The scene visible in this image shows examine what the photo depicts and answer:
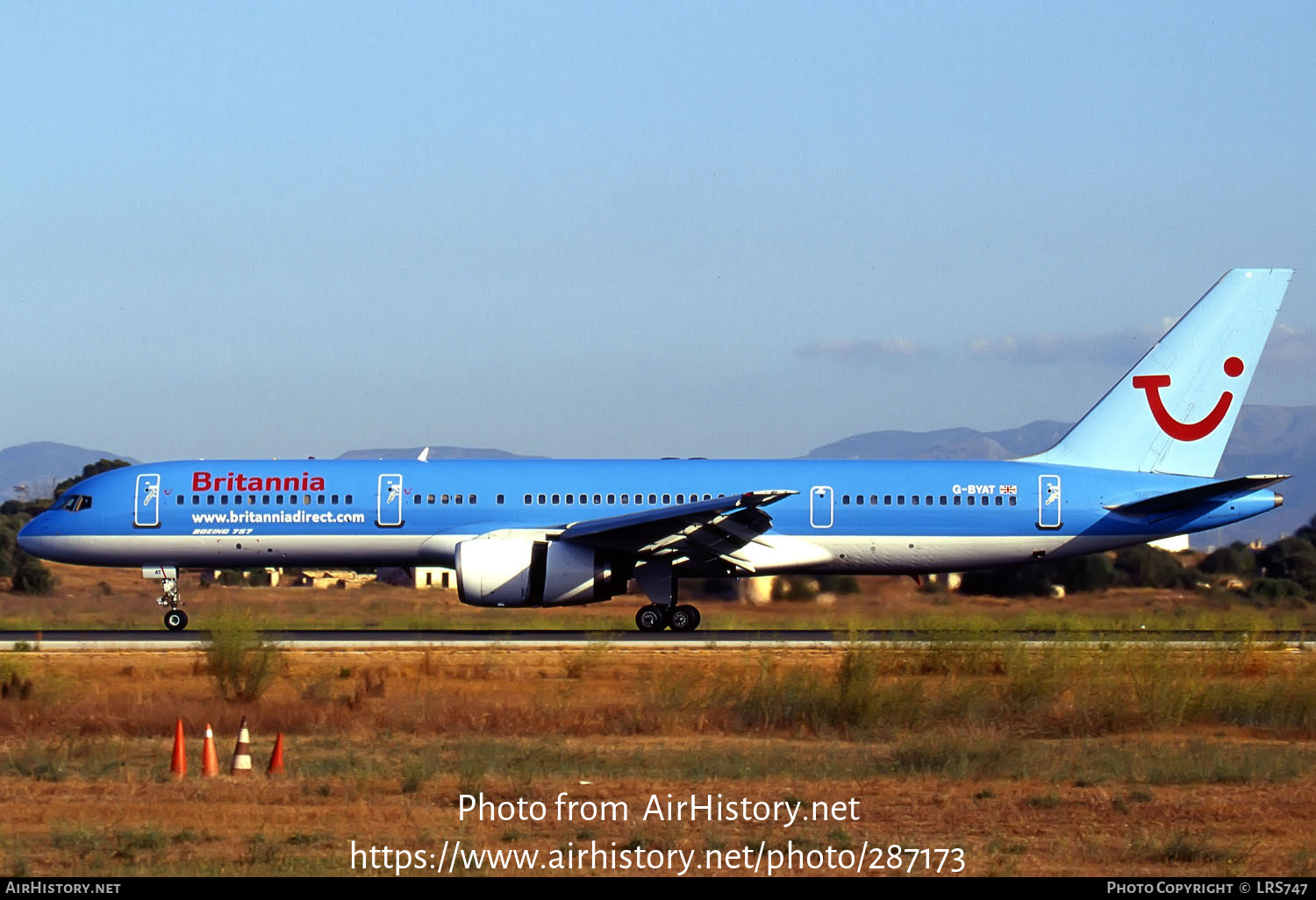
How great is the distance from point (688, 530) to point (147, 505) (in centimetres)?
1051

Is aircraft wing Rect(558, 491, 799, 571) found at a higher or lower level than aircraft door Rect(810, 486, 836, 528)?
lower

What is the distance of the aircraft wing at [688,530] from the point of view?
29.4 m

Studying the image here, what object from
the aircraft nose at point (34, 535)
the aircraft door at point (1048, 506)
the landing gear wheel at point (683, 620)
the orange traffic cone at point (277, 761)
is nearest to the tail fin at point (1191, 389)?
the aircraft door at point (1048, 506)

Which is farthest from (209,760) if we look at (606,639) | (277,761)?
(606,639)

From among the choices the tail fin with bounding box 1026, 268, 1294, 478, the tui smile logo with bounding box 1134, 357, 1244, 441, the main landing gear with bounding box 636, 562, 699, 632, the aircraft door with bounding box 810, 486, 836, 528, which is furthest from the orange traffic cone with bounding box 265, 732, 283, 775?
the tui smile logo with bounding box 1134, 357, 1244, 441

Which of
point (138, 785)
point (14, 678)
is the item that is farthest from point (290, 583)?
point (138, 785)

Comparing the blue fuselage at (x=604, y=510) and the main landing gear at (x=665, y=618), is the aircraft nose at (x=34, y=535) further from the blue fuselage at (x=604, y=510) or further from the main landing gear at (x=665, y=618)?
the main landing gear at (x=665, y=618)

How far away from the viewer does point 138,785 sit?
14438 millimetres

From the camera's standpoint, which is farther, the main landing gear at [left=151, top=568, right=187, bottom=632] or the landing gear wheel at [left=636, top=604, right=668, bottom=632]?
the main landing gear at [left=151, top=568, right=187, bottom=632]

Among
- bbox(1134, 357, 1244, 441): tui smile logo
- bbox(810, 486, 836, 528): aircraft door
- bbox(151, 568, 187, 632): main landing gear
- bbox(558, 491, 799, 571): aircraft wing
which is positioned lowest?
bbox(151, 568, 187, 632): main landing gear

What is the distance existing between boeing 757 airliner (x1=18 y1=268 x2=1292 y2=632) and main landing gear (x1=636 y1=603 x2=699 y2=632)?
0.04 meters

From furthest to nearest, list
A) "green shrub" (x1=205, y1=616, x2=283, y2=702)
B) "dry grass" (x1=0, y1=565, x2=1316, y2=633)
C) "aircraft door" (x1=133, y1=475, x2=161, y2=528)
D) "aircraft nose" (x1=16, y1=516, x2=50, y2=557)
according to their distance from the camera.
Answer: "aircraft nose" (x1=16, y1=516, x2=50, y2=557) → "dry grass" (x1=0, y1=565, x2=1316, y2=633) → "aircraft door" (x1=133, y1=475, x2=161, y2=528) → "green shrub" (x1=205, y1=616, x2=283, y2=702)

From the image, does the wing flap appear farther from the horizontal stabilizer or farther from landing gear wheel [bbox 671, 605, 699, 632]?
the horizontal stabilizer

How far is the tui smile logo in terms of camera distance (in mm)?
32438
